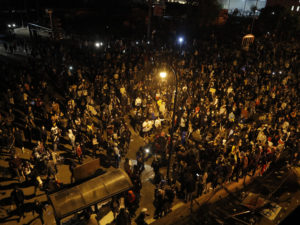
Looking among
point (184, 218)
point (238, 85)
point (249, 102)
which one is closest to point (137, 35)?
point (238, 85)

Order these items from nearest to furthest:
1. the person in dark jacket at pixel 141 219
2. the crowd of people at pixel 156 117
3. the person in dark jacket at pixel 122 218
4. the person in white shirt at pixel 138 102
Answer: the person in dark jacket at pixel 122 218 < the person in dark jacket at pixel 141 219 < the crowd of people at pixel 156 117 < the person in white shirt at pixel 138 102

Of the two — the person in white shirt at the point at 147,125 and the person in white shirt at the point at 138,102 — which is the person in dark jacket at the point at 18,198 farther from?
the person in white shirt at the point at 138,102

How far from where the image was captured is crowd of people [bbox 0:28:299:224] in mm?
10383

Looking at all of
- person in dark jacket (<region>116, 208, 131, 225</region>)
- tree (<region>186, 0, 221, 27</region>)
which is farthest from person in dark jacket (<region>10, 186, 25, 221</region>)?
tree (<region>186, 0, 221, 27</region>)

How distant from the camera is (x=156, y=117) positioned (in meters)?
14.2

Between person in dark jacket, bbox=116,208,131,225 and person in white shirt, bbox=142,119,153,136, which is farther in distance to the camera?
person in white shirt, bbox=142,119,153,136

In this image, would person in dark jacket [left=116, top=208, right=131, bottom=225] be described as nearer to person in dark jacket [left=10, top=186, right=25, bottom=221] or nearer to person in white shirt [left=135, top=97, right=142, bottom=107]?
person in dark jacket [left=10, top=186, right=25, bottom=221]

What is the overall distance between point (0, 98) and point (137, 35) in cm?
2508

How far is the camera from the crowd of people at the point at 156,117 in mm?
10383

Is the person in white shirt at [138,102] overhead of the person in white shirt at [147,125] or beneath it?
overhead

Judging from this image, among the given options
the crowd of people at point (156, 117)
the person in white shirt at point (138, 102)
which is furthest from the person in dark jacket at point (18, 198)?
the person in white shirt at point (138, 102)

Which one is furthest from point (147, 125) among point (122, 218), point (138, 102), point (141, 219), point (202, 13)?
point (202, 13)

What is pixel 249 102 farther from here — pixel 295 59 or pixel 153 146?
pixel 295 59

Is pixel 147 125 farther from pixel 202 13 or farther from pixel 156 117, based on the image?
pixel 202 13
